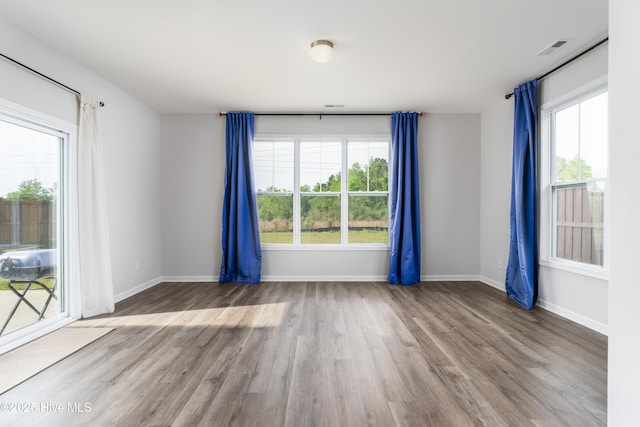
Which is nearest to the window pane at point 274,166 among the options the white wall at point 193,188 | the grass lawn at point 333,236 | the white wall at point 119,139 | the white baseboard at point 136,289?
the white wall at point 193,188

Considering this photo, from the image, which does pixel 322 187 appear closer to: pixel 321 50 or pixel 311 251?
pixel 311 251

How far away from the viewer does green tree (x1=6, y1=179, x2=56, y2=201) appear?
2.76 meters

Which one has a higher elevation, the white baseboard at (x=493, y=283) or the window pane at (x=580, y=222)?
the window pane at (x=580, y=222)

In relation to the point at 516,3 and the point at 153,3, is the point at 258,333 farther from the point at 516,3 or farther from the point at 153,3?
the point at 516,3

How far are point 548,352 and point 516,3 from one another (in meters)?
2.68

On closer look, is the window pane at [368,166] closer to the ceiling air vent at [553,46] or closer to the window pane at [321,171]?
the window pane at [321,171]

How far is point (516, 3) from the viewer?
239cm

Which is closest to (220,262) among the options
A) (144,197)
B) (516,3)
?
(144,197)

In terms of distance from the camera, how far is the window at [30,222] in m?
2.66

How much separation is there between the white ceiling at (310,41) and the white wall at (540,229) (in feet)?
0.66

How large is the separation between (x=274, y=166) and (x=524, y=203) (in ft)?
11.4

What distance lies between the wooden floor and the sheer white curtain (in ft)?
0.79

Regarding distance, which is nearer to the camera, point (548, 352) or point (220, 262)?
point (548, 352)

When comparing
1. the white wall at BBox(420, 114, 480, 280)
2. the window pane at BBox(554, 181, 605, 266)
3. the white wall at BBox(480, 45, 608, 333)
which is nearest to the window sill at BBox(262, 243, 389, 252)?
the white wall at BBox(420, 114, 480, 280)
